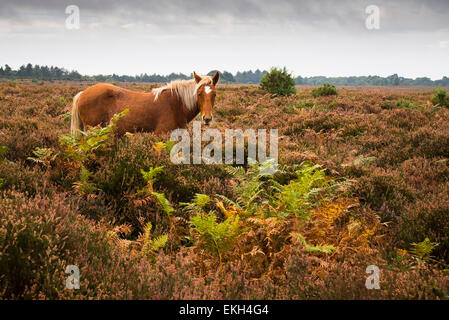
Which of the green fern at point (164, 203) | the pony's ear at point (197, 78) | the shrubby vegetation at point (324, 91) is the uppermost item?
the shrubby vegetation at point (324, 91)

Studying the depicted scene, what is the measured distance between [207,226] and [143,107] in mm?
4461

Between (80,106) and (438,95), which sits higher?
(438,95)

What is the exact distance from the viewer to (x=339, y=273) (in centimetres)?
251

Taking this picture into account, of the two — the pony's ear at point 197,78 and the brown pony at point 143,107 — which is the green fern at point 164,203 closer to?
the brown pony at point 143,107

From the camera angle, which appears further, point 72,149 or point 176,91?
point 176,91

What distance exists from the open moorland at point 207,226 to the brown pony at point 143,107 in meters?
0.73

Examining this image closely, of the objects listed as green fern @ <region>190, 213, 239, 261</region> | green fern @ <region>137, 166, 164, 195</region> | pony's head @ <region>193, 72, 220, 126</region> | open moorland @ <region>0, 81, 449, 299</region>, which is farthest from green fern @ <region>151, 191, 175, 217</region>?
pony's head @ <region>193, 72, 220, 126</region>

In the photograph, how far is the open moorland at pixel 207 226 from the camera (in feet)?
7.41

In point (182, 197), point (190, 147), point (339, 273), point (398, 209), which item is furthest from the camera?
point (190, 147)

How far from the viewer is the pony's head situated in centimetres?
618

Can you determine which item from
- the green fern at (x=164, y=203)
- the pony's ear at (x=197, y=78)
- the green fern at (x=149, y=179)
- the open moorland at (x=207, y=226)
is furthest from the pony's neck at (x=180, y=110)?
the green fern at (x=164, y=203)
